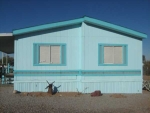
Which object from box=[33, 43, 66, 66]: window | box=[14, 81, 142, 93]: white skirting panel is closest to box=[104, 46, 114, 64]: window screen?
box=[14, 81, 142, 93]: white skirting panel

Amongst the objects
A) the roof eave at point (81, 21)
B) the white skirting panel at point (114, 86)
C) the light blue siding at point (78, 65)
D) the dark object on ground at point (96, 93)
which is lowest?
the dark object on ground at point (96, 93)

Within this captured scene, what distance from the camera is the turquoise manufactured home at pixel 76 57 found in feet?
35.6

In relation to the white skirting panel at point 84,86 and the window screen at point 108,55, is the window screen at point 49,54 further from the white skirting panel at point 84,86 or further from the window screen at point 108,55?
the window screen at point 108,55

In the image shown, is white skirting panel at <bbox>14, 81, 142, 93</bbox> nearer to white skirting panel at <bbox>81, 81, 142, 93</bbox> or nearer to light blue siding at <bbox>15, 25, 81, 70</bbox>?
white skirting panel at <bbox>81, 81, 142, 93</bbox>

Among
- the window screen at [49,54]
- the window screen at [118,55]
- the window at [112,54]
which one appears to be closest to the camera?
the window screen at [49,54]

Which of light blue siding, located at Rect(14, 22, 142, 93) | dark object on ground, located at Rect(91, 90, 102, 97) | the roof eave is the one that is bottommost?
dark object on ground, located at Rect(91, 90, 102, 97)

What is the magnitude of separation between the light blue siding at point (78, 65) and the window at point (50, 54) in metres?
0.20

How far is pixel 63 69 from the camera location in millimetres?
11016

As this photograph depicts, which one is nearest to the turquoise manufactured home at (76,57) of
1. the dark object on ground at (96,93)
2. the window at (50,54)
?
the window at (50,54)

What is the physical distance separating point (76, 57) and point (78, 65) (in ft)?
1.38

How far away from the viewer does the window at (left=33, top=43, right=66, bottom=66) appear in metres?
10.9

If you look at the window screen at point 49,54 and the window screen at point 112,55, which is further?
the window screen at point 112,55

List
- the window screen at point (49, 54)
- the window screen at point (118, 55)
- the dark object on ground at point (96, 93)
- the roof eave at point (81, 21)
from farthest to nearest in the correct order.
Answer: the window screen at point (118, 55), the window screen at point (49, 54), the roof eave at point (81, 21), the dark object on ground at point (96, 93)

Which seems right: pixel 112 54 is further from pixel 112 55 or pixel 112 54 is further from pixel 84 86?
pixel 84 86
